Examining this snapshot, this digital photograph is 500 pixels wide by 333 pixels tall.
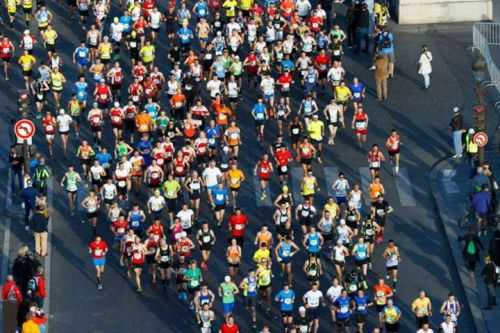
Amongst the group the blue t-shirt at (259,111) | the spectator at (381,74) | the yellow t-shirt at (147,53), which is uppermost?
the yellow t-shirt at (147,53)

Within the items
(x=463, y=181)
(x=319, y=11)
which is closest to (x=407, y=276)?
(x=463, y=181)

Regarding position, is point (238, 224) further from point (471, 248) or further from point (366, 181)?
point (471, 248)

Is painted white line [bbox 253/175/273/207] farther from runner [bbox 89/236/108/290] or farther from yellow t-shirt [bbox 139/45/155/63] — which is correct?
yellow t-shirt [bbox 139/45/155/63]

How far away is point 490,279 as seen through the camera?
163 ft

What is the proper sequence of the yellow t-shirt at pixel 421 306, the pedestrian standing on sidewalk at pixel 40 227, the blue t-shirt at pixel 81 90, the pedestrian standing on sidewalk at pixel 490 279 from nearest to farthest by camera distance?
the yellow t-shirt at pixel 421 306
the pedestrian standing on sidewalk at pixel 490 279
the pedestrian standing on sidewalk at pixel 40 227
the blue t-shirt at pixel 81 90

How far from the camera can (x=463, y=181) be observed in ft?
186

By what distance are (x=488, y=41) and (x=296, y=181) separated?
1185 cm

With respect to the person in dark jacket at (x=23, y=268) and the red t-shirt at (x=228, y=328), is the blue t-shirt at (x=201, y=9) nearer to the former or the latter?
the person in dark jacket at (x=23, y=268)

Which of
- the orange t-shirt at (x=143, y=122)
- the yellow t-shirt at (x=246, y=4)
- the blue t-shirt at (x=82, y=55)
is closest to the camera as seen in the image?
the orange t-shirt at (x=143, y=122)

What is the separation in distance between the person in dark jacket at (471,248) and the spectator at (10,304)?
12.1m

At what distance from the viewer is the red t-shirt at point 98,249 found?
51.2m

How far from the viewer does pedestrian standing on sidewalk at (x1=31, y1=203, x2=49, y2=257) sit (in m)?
52.6

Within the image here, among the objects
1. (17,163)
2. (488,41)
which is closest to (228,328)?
(17,163)

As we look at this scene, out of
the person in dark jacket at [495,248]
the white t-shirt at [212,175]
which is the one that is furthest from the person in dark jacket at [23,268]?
the person in dark jacket at [495,248]
